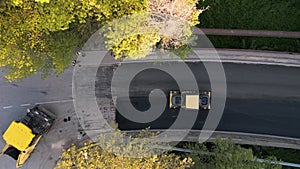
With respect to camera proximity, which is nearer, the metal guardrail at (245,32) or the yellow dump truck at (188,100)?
the metal guardrail at (245,32)

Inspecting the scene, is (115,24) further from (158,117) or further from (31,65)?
(158,117)

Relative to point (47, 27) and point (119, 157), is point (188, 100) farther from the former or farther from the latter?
point (47, 27)

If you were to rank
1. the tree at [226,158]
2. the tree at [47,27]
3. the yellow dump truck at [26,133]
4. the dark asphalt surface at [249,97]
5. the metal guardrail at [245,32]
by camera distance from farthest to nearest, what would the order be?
the dark asphalt surface at [249,97], the metal guardrail at [245,32], the yellow dump truck at [26,133], the tree at [226,158], the tree at [47,27]

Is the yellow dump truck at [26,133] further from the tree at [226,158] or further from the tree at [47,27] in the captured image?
the tree at [226,158]

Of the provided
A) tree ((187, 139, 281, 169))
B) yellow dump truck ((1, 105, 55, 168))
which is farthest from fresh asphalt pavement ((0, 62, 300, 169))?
tree ((187, 139, 281, 169))

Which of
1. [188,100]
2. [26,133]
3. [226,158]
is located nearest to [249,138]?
[226,158]

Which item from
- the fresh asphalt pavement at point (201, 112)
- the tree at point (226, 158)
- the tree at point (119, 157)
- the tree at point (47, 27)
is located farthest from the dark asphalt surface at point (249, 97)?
the tree at point (47, 27)
